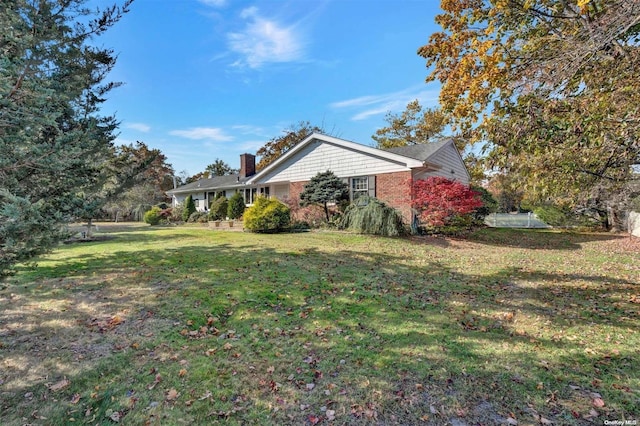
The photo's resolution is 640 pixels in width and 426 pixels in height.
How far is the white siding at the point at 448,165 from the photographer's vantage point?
51.8 ft

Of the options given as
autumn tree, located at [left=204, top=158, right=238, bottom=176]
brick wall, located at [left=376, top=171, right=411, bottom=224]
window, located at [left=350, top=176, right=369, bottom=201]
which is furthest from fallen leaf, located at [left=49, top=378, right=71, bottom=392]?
autumn tree, located at [left=204, top=158, right=238, bottom=176]

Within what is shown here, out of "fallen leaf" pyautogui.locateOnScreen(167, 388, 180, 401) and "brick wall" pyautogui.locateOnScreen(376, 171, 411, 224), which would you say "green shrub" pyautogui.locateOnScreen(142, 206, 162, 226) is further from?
"fallen leaf" pyautogui.locateOnScreen(167, 388, 180, 401)

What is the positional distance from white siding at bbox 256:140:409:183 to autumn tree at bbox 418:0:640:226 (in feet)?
24.6

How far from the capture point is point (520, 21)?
657 centimetres

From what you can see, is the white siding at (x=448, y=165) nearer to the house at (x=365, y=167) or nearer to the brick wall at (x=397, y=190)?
the house at (x=365, y=167)

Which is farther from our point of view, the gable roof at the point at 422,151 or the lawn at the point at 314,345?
the gable roof at the point at 422,151

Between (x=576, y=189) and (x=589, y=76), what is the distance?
298 centimetres

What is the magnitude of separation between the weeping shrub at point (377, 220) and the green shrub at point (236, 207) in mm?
10685

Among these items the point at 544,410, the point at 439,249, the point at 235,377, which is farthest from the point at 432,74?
the point at 235,377

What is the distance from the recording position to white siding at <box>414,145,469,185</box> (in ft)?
51.8

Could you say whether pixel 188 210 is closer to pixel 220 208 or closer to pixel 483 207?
pixel 220 208

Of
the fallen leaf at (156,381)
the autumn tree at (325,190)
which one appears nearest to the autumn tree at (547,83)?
the fallen leaf at (156,381)

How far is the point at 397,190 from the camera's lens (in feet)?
47.6

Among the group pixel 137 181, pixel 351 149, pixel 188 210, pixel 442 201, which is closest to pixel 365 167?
pixel 351 149
